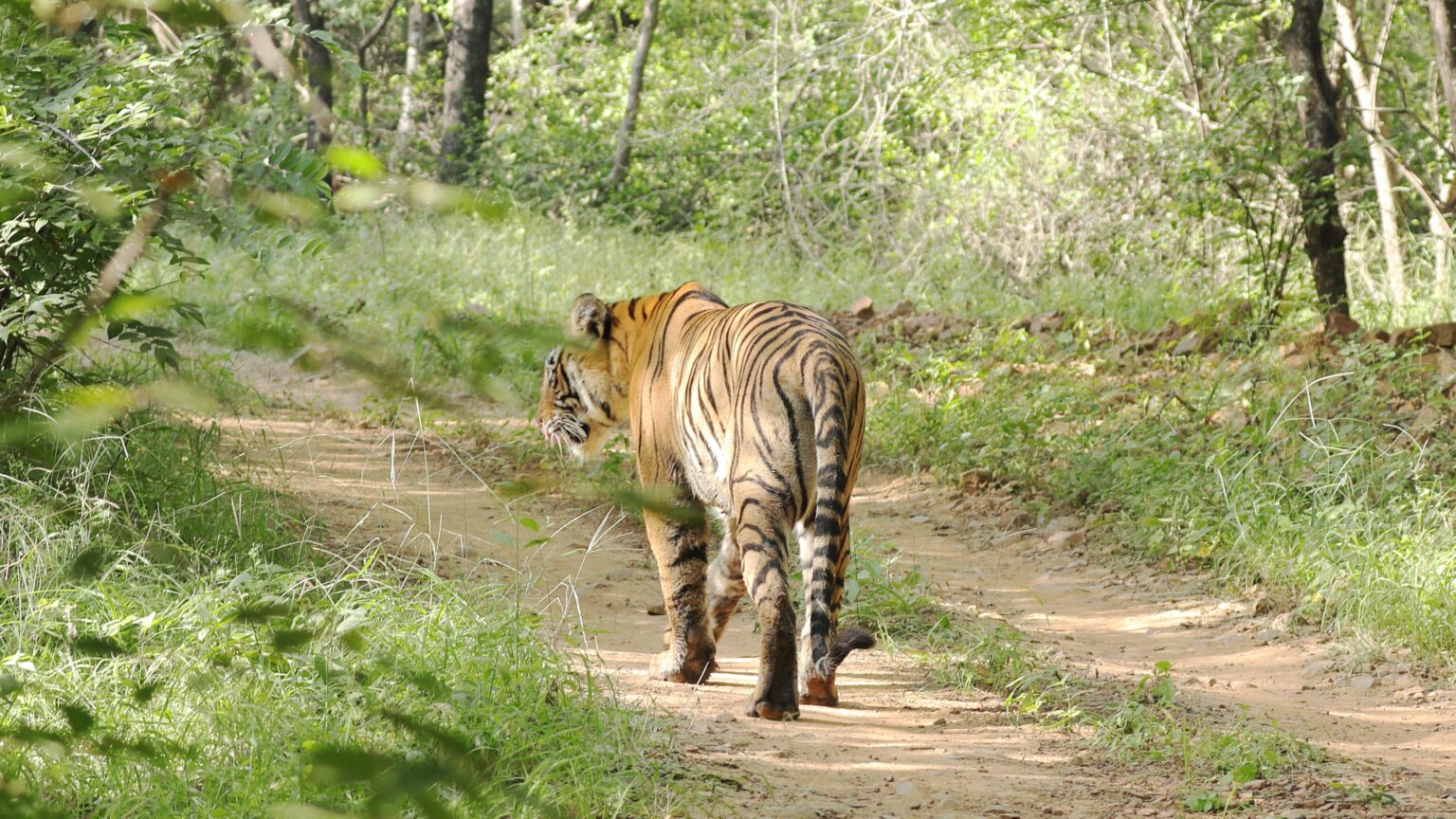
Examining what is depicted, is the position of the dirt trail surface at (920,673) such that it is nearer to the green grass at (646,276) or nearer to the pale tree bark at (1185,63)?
the green grass at (646,276)

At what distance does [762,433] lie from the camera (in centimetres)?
487

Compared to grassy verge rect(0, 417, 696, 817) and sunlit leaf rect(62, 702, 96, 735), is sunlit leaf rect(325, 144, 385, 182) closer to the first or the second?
sunlit leaf rect(62, 702, 96, 735)

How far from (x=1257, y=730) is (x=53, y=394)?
4191mm

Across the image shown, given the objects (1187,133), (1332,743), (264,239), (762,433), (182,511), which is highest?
(1187,133)

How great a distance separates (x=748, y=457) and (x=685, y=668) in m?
0.89

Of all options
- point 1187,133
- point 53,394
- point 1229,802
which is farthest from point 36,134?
point 1187,133

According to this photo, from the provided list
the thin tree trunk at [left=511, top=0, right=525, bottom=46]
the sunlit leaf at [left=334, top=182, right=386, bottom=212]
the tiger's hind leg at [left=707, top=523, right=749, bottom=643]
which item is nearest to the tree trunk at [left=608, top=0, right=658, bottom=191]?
the thin tree trunk at [left=511, top=0, right=525, bottom=46]

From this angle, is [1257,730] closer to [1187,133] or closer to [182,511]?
[182,511]

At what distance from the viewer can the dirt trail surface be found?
13.6 ft

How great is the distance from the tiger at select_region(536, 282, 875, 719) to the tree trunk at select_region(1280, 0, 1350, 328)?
5268 mm

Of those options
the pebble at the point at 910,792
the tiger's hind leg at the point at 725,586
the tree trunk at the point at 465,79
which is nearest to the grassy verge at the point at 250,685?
the pebble at the point at 910,792

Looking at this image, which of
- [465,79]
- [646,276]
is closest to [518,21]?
[465,79]

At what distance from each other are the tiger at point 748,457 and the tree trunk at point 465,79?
11.7 metres

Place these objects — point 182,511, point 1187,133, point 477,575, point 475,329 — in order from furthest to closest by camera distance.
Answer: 1. point 1187,133
2. point 477,575
3. point 182,511
4. point 475,329
